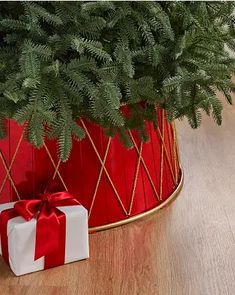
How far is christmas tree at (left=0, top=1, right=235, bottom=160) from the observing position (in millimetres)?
1382

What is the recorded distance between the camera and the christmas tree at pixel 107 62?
1382 millimetres

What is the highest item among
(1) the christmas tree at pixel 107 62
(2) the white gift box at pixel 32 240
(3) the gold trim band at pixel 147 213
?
(1) the christmas tree at pixel 107 62

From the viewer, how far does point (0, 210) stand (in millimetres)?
1521

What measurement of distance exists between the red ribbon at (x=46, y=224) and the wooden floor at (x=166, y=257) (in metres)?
0.05

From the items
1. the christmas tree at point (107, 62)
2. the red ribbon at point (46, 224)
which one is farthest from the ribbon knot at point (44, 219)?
the christmas tree at point (107, 62)

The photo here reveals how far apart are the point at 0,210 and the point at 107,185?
0.31 metres

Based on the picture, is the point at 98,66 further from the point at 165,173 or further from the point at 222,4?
the point at 165,173

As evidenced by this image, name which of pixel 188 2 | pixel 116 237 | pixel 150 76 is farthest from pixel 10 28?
pixel 116 237

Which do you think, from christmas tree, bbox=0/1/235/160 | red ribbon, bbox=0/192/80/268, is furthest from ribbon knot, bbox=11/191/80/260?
christmas tree, bbox=0/1/235/160

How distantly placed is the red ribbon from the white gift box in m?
0.01

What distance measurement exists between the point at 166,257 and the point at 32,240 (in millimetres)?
359

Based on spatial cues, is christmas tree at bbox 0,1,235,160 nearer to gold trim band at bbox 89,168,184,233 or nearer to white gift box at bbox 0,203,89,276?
white gift box at bbox 0,203,89,276

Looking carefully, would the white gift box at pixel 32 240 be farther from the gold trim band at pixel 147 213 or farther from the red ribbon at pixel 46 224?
the gold trim band at pixel 147 213

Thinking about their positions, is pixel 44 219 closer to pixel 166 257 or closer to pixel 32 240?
pixel 32 240
